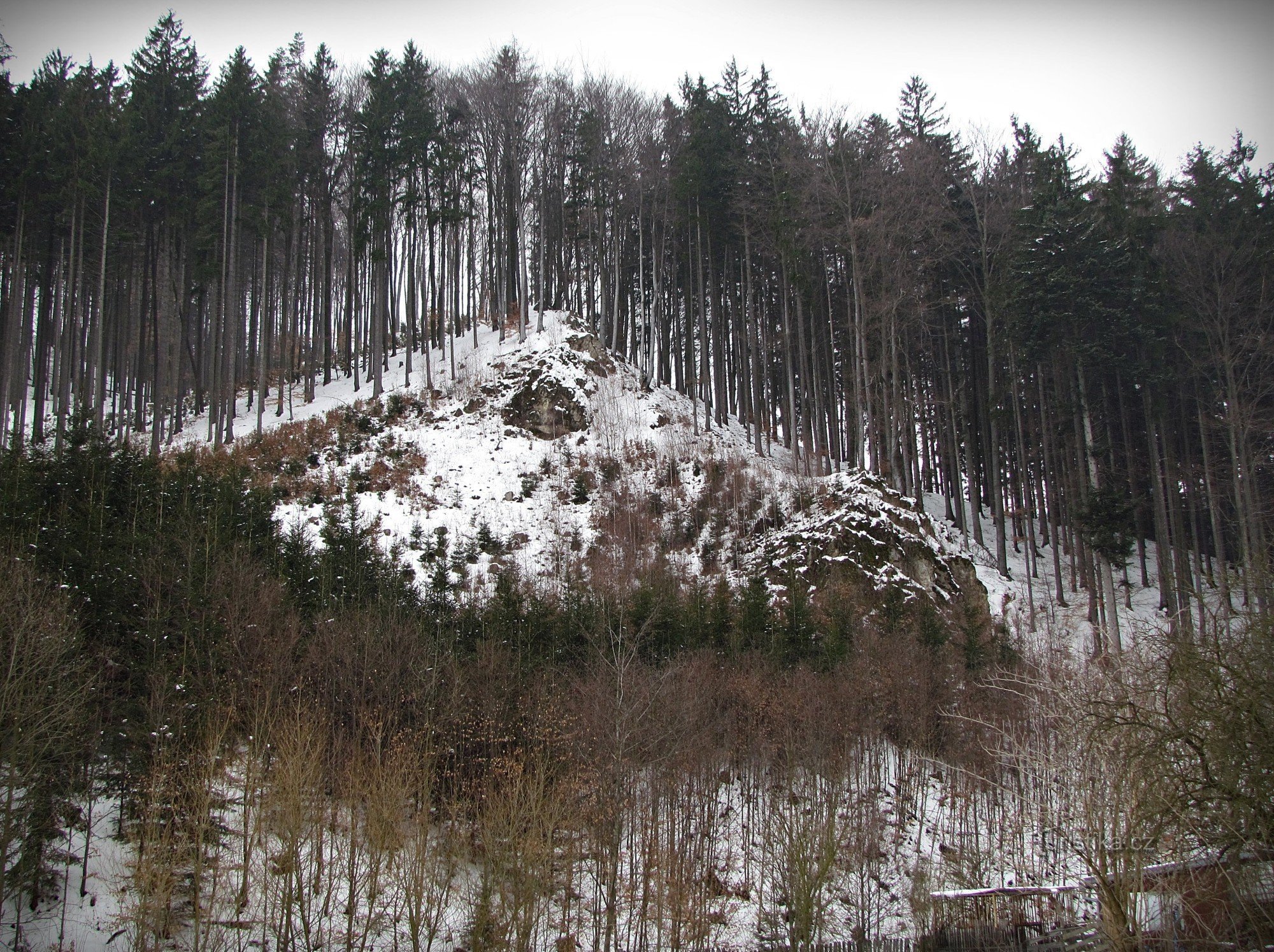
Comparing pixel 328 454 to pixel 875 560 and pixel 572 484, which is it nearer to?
pixel 572 484

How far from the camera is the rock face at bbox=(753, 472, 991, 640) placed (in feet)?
78.7

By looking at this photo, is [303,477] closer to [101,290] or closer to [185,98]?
[101,290]

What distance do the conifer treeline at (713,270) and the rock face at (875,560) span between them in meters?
2.81

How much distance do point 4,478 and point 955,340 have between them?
112 feet

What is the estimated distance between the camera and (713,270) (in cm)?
3934

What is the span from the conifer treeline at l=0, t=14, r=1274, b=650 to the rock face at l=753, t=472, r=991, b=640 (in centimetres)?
281

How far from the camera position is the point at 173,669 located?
16312 mm

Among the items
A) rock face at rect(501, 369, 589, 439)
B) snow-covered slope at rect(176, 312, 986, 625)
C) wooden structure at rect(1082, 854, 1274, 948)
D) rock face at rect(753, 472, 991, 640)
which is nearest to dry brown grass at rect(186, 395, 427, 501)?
snow-covered slope at rect(176, 312, 986, 625)

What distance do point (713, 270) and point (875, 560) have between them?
19848 millimetres

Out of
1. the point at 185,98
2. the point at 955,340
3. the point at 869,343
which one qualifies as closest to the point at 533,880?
the point at 869,343

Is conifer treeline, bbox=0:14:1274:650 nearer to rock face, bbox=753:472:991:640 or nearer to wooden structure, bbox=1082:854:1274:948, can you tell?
rock face, bbox=753:472:991:640

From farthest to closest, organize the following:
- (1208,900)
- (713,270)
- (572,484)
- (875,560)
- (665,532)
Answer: (713,270) < (572,484) < (665,532) < (875,560) < (1208,900)

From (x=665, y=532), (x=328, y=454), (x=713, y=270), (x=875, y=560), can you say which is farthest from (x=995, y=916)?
(x=713, y=270)

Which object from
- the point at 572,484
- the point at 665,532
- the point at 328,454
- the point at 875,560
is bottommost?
the point at 875,560
